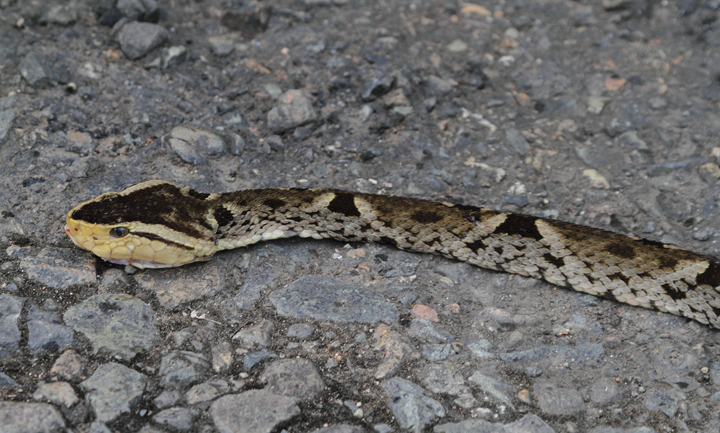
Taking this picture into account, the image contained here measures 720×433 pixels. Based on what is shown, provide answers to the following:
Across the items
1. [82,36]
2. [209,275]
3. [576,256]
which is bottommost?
[209,275]

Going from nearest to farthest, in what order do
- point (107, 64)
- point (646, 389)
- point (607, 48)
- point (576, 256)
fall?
point (646, 389)
point (576, 256)
point (107, 64)
point (607, 48)

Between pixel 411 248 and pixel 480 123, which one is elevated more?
pixel 480 123

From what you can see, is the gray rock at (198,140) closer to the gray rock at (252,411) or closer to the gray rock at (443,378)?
the gray rock at (252,411)

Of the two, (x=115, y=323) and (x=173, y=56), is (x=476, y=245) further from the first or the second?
(x=173, y=56)

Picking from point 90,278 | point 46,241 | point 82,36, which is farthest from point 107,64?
point 90,278

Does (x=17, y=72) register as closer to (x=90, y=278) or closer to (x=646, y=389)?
(x=90, y=278)

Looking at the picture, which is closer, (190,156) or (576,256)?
(576,256)
